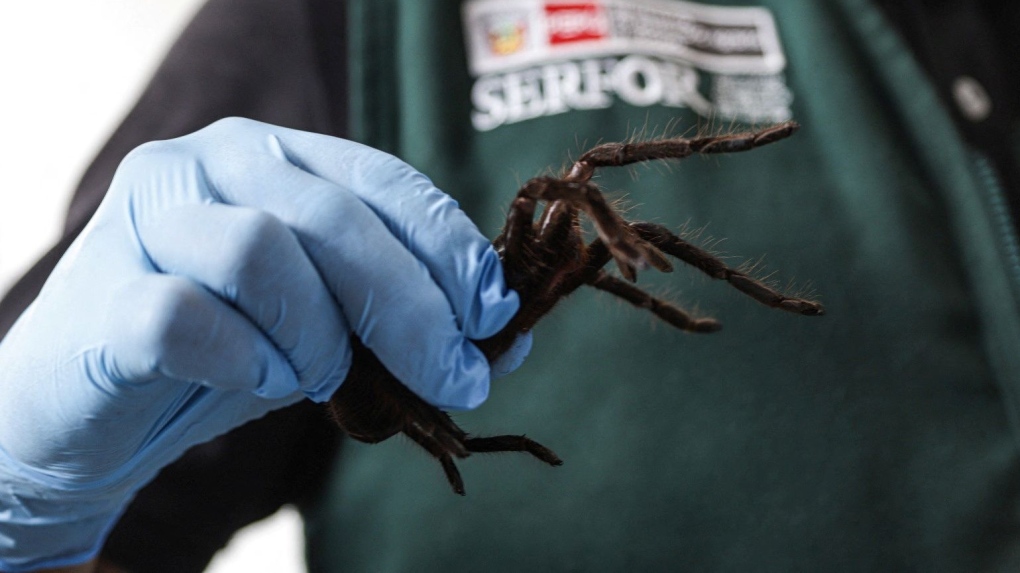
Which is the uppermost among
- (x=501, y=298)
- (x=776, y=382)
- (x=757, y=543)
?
(x=501, y=298)

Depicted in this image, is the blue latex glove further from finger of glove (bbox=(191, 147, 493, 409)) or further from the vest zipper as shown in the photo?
the vest zipper

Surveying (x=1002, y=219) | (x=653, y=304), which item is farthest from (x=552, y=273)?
(x=1002, y=219)

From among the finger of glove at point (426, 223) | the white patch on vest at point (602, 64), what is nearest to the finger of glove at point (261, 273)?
the finger of glove at point (426, 223)

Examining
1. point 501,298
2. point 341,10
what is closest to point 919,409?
point 501,298

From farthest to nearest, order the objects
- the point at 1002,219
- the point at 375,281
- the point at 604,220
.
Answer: the point at 1002,219, the point at 375,281, the point at 604,220

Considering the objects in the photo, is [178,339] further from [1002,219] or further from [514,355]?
[1002,219]

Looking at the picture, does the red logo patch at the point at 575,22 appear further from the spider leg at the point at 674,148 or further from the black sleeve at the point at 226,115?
the spider leg at the point at 674,148

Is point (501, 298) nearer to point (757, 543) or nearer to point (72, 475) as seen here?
point (72, 475)
